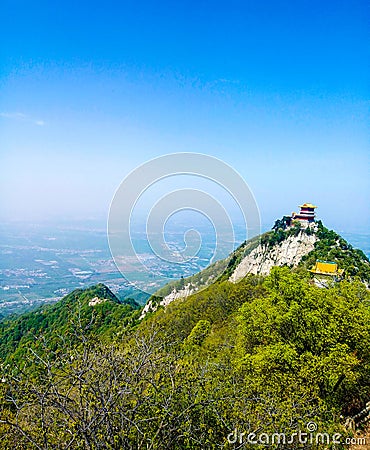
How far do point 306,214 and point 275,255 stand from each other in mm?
6648

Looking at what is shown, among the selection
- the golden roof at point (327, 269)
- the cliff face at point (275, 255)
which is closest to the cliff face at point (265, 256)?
the cliff face at point (275, 255)

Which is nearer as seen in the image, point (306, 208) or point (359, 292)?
point (359, 292)

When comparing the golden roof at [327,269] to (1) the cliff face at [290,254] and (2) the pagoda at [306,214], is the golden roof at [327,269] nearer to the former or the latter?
(1) the cliff face at [290,254]

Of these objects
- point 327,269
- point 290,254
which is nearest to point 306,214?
point 290,254

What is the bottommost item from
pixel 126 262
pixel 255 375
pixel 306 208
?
pixel 255 375

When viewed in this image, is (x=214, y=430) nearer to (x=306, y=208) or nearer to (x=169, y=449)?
(x=169, y=449)

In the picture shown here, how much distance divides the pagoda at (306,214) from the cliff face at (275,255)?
222 centimetres

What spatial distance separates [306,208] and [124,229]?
132ft

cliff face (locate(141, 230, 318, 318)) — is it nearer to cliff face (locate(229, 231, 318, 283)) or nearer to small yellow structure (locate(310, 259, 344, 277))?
cliff face (locate(229, 231, 318, 283))

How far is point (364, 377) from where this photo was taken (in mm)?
8531

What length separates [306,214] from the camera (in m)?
43.1

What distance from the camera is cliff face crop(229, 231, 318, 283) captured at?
39.6 metres

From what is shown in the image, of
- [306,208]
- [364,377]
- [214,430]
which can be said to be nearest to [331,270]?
[306,208]

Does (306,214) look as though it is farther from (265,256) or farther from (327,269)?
(327,269)
